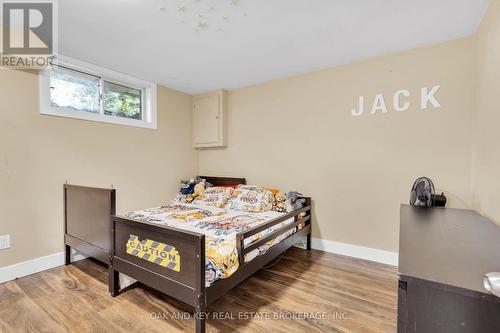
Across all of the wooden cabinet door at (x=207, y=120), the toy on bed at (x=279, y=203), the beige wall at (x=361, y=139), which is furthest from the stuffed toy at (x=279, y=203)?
the wooden cabinet door at (x=207, y=120)

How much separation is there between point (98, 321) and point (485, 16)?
374 centimetres

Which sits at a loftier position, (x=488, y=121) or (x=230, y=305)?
(x=488, y=121)

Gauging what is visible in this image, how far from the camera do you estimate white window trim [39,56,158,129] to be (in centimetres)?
246

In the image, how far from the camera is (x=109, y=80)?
3.11 metres

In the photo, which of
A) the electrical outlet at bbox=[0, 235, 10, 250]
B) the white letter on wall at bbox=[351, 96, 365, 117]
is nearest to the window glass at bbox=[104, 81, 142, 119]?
the electrical outlet at bbox=[0, 235, 10, 250]

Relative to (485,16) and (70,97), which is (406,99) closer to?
(485,16)

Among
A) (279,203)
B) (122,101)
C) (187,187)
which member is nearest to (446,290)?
(279,203)

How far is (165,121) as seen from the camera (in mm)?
3652

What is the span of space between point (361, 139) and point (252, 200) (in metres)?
1.47

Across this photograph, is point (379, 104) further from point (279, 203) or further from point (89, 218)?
point (89, 218)

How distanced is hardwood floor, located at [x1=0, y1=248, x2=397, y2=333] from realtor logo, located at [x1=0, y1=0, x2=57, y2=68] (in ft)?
6.96

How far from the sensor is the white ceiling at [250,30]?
72.2 inches

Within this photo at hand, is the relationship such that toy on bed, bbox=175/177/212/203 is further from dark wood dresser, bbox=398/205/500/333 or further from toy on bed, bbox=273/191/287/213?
dark wood dresser, bbox=398/205/500/333

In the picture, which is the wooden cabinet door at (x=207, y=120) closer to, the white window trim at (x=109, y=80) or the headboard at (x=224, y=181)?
the headboard at (x=224, y=181)
